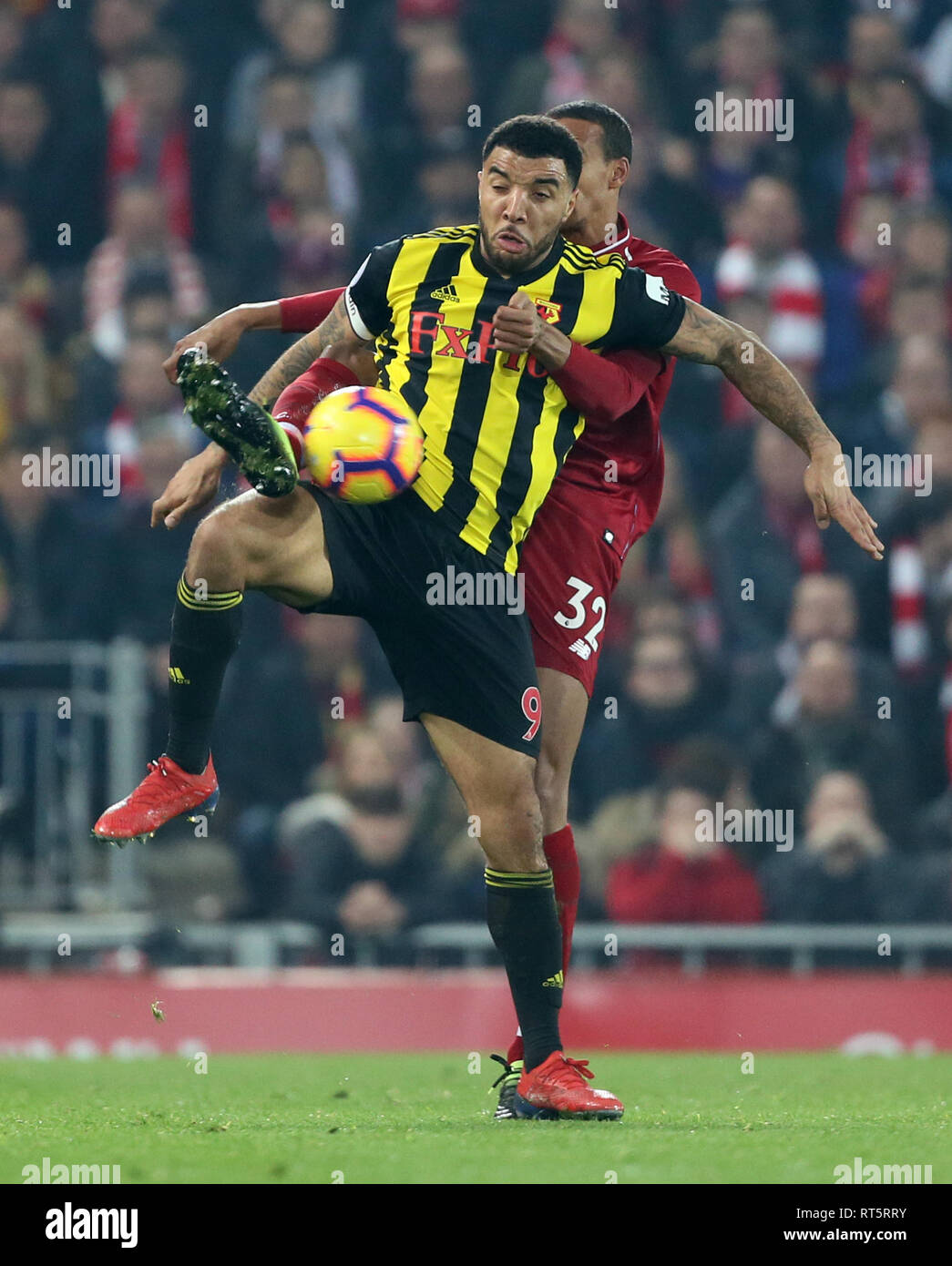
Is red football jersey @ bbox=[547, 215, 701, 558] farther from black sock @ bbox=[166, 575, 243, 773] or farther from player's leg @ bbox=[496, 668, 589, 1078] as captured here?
black sock @ bbox=[166, 575, 243, 773]

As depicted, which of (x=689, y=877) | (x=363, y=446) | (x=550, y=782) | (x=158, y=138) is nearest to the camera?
(x=363, y=446)

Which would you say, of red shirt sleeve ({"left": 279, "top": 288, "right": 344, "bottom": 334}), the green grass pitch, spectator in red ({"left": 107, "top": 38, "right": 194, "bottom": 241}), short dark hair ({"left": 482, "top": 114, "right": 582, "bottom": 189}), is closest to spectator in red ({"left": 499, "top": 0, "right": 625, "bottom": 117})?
spectator in red ({"left": 107, "top": 38, "right": 194, "bottom": 241})

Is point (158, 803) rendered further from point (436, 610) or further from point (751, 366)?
point (751, 366)

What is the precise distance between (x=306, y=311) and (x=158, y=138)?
691cm

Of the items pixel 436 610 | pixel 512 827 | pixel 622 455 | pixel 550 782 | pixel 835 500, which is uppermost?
pixel 622 455

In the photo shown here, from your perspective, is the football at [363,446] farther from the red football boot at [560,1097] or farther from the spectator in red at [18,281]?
the spectator in red at [18,281]

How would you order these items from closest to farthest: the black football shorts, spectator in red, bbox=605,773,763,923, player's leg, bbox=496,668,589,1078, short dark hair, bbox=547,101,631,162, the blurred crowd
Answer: the black football shorts
player's leg, bbox=496,668,589,1078
short dark hair, bbox=547,101,631,162
spectator in red, bbox=605,773,763,923
the blurred crowd

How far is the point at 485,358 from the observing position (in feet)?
19.4

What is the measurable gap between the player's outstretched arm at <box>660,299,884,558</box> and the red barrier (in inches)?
152

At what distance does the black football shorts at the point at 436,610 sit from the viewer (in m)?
5.75

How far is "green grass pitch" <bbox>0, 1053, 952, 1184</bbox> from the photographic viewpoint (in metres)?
4.78

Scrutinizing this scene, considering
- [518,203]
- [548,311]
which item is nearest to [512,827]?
[548,311]

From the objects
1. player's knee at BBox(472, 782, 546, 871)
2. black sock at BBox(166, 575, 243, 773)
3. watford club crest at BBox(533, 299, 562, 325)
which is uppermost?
watford club crest at BBox(533, 299, 562, 325)

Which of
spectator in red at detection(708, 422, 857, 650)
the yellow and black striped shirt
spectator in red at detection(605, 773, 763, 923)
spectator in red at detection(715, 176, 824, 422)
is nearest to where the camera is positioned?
the yellow and black striped shirt
